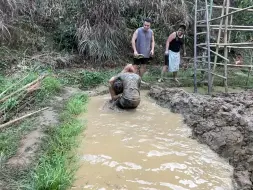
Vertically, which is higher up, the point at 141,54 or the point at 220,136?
the point at 141,54

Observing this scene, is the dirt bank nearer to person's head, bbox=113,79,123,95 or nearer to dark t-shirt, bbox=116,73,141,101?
dark t-shirt, bbox=116,73,141,101

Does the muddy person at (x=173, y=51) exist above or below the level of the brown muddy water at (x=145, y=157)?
above

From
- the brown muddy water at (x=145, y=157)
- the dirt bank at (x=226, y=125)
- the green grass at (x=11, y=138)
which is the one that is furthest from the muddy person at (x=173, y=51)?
the green grass at (x=11, y=138)

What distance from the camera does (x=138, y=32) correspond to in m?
8.34

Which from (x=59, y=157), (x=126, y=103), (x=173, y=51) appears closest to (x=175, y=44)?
(x=173, y=51)

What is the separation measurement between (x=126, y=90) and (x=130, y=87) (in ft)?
0.30

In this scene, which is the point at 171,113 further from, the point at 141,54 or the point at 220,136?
the point at 141,54

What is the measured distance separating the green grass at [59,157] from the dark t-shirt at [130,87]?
2.85 ft

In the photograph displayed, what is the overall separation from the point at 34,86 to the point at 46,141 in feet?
5.99

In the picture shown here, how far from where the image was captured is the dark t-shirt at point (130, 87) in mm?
6039

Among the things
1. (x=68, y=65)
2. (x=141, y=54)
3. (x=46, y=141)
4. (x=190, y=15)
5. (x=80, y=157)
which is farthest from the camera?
(x=190, y=15)

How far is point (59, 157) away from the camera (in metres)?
3.88

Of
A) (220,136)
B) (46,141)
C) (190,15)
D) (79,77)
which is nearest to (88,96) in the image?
(79,77)

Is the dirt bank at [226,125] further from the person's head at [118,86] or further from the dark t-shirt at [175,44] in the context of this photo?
the dark t-shirt at [175,44]
